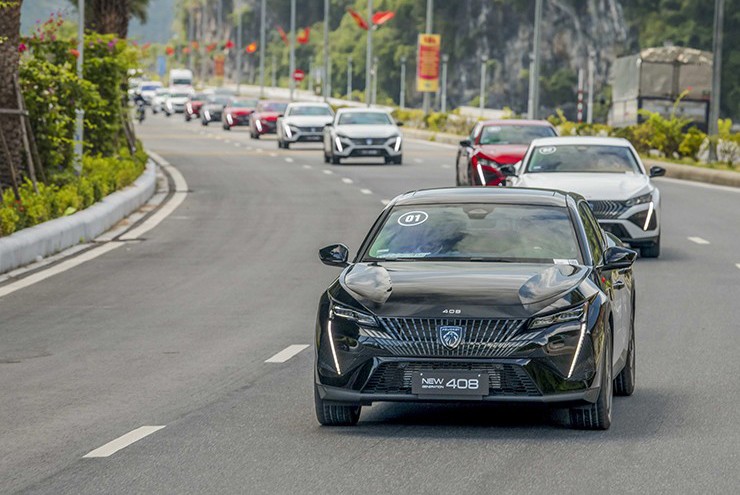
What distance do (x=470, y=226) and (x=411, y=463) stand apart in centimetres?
226

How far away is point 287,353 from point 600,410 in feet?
13.8

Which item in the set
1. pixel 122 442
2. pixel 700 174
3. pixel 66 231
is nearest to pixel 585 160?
pixel 66 231

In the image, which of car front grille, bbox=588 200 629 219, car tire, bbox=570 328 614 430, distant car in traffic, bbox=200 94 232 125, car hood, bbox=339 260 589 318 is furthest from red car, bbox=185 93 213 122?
car tire, bbox=570 328 614 430

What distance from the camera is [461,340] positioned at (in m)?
9.58

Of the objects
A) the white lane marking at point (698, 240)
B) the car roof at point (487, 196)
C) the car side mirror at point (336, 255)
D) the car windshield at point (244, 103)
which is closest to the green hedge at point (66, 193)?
the white lane marking at point (698, 240)

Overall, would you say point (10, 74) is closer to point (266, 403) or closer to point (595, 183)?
point (595, 183)

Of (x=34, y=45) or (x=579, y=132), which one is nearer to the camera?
(x=34, y=45)

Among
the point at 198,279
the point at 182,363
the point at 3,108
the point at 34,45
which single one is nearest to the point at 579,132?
the point at 34,45

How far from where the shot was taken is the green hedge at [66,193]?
73.9ft

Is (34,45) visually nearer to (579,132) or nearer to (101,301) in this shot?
(101,301)

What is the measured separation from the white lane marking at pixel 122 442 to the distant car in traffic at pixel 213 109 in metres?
84.8

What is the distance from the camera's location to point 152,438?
9.78 metres

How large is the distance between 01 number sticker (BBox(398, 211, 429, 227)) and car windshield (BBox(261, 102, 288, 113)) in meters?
61.9

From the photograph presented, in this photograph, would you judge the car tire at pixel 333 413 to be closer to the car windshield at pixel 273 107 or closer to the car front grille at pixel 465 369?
the car front grille at pixel 465 369
